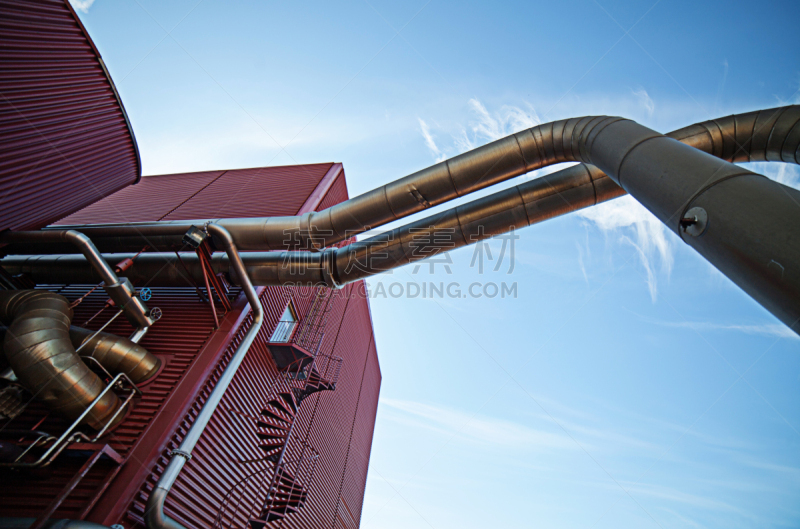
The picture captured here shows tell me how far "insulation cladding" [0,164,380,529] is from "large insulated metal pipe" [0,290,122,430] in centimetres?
76

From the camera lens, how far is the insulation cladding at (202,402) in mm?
5809

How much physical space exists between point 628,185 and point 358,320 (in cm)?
1486

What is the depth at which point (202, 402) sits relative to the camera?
23.9 ft

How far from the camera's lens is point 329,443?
13766mm

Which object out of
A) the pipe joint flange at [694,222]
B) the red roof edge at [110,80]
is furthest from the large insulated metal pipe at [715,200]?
the red roof edge at [110,80]

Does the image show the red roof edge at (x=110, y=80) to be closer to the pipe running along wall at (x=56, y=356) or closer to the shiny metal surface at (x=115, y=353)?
the pipe running along wall at (x=56, y=356)

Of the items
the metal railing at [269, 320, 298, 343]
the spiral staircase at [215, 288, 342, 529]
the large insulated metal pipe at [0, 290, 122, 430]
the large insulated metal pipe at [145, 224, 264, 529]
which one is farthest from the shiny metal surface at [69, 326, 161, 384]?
the metal railing at [269, 320, 298, 343]

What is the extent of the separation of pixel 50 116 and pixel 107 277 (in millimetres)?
3458

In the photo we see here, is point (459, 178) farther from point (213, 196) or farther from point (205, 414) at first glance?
point (213, 196)

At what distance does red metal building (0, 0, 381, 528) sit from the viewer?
5867mm

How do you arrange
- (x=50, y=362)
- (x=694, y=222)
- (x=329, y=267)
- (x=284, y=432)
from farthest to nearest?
1. (x=284, y=432)
2. (x=329, y=267)
3. (x=50, y=362)
4. (x=694, y=222)

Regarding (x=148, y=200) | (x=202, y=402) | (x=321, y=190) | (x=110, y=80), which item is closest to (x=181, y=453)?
(x=202, y=402)

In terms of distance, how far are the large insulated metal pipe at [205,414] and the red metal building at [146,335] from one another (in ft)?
1.11

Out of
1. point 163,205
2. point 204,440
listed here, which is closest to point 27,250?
point 163,205
